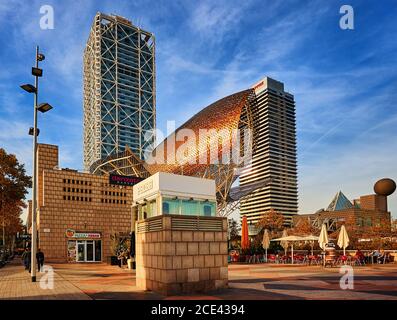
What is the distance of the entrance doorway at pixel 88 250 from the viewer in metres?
44.6

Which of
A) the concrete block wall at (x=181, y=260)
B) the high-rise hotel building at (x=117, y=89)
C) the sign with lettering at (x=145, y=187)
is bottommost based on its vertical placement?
the concrete block wall at (x=181, y=260)

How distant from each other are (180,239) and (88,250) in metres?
34.4

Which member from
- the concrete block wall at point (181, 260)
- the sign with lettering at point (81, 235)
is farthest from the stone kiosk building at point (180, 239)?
the sign with lettering at point (81, 235)

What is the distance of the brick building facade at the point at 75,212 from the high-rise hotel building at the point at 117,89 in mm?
119023

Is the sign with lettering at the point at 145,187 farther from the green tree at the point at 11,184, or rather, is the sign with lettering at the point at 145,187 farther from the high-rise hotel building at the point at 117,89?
the high-rise hotel building at the point at 117,89

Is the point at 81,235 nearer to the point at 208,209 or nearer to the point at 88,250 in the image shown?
the point at 88,250

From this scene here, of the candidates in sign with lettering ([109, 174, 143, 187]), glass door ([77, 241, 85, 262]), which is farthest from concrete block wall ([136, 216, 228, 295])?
sign with lettering ([109, 174, 143, 187])

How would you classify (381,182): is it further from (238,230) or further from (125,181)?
(125,181)

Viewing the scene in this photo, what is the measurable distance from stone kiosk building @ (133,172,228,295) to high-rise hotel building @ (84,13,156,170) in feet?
501

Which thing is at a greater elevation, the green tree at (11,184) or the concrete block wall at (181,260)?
the green tree at (11,184)

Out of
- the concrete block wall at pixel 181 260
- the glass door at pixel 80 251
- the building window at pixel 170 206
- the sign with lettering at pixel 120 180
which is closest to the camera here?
the concrete block wall at pixel 181 260

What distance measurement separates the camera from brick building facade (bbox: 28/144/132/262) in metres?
42.9

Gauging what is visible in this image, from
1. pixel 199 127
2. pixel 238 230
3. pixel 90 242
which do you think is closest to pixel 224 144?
pixel 199 127

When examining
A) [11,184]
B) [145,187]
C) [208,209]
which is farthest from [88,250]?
[208,209]
